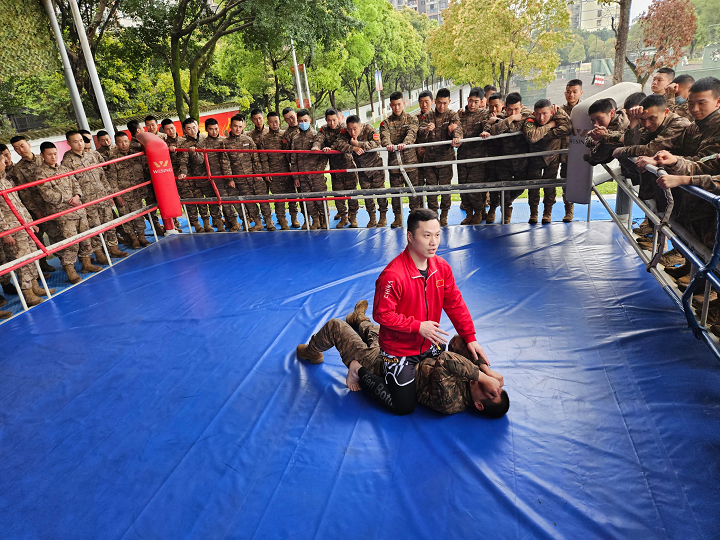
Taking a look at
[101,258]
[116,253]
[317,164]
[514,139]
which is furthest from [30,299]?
[514,139]

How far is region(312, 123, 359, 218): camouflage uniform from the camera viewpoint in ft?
24.5

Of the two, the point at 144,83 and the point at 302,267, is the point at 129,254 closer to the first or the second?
the point at 302,267

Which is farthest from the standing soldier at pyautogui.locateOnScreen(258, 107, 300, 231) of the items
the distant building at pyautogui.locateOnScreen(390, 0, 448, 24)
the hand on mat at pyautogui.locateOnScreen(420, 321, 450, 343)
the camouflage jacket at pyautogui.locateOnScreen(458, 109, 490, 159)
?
the distant building at pyautogui.locateOnScreen(390, 0, 448, 24)

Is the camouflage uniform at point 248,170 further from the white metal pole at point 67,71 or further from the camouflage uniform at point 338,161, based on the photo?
the white metal pole at point 67,71

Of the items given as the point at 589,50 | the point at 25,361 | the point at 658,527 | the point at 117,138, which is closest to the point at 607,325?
the point at 658,527

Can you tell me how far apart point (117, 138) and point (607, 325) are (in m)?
7.48

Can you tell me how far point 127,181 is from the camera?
7.82m

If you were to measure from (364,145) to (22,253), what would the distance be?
15.5 feet

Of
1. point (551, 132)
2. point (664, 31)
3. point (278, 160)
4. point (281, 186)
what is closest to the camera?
point (551, 132)

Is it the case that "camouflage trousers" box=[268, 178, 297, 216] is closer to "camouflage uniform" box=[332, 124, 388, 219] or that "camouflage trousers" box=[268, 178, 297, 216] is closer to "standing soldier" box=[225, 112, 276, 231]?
"standing soldier" box=[225, 112, 276, 231]

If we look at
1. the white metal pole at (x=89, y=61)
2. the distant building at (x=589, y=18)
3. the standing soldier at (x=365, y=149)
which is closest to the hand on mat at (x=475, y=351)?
the standing soldier at (x=365, y=149)

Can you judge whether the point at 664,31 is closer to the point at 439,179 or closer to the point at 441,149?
the point at 441,149

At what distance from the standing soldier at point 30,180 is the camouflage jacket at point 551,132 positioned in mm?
6571

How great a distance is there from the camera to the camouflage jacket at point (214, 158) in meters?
8.03
